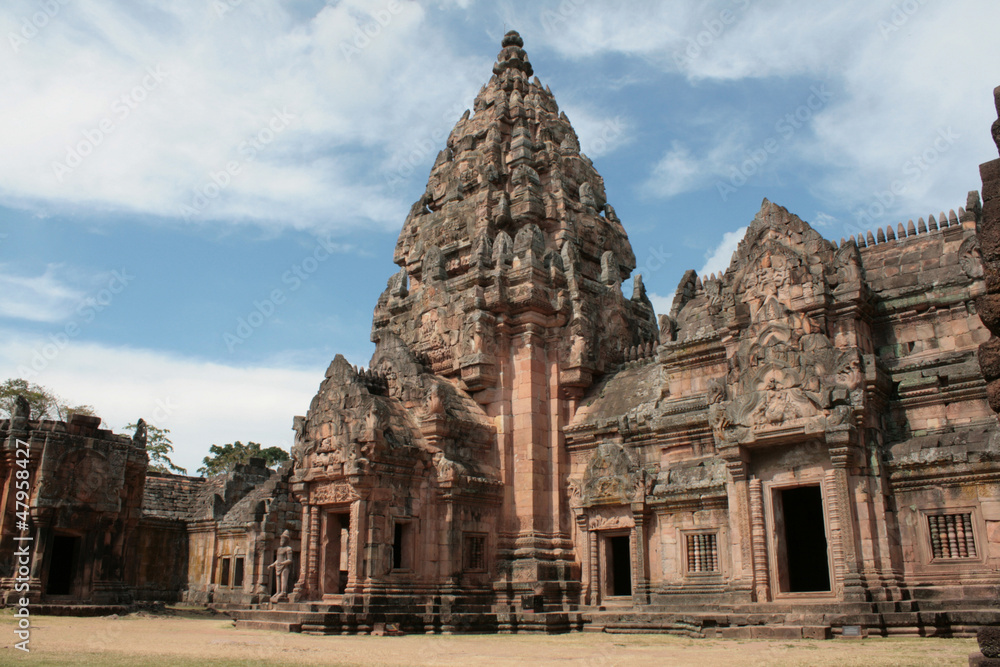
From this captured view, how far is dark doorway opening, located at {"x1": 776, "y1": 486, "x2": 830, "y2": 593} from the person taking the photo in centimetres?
1942

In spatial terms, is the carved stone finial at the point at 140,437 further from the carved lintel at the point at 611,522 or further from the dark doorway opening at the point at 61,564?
the carved lintel at the point at 611,522

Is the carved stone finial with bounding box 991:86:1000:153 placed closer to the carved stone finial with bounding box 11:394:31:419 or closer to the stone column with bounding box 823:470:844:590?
the stone column with bounding box 823:470:844:590

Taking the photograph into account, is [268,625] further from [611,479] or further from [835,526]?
[835,526]

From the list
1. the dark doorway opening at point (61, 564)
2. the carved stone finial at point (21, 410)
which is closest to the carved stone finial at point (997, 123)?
the carved stone finial at point (21, 410)

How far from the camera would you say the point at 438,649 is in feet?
44.5

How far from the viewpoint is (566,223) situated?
1004 inches

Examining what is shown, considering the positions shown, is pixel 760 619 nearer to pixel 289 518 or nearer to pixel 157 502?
pixel 289 518

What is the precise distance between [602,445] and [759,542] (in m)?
5.50

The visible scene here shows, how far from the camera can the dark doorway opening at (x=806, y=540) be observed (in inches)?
765

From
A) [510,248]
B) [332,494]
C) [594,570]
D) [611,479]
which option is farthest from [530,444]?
[510,248]

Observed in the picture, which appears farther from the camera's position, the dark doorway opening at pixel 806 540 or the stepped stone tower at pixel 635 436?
the dark doorway opening at pixel 806 540

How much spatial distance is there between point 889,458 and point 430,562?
35.1 feet

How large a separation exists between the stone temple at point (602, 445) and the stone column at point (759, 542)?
0.04 m

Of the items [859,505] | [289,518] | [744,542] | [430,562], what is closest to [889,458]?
[859,505]
